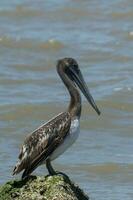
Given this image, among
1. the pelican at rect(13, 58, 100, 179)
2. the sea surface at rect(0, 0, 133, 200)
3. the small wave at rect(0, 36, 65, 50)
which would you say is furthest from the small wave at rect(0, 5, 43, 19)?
the pelican at rect(13, 58, 100, 179)

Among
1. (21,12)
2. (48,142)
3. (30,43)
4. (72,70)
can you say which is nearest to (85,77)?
(30,43)

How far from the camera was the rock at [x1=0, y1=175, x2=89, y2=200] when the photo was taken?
37.4 feet

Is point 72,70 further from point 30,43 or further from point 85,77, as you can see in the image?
point 30,43

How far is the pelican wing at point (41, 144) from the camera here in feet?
39.3

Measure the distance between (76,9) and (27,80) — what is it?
26.4 ft

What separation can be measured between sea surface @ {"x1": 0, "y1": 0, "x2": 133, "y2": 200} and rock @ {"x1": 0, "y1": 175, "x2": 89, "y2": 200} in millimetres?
3673

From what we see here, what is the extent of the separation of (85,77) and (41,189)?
480 inches

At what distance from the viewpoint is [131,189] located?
1591 centimetres

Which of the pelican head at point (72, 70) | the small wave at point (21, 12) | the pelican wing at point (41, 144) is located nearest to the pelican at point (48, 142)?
the pelican wing at point (41, 144)

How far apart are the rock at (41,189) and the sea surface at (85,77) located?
3673 millimetres

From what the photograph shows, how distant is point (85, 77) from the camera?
23.6 meters

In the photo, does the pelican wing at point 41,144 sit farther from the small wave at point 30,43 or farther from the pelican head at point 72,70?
the small wave at point 30,43

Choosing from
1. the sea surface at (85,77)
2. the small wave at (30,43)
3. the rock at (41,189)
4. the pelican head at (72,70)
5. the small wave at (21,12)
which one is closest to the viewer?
the rock at (41,189)

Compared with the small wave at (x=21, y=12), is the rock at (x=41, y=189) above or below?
above
